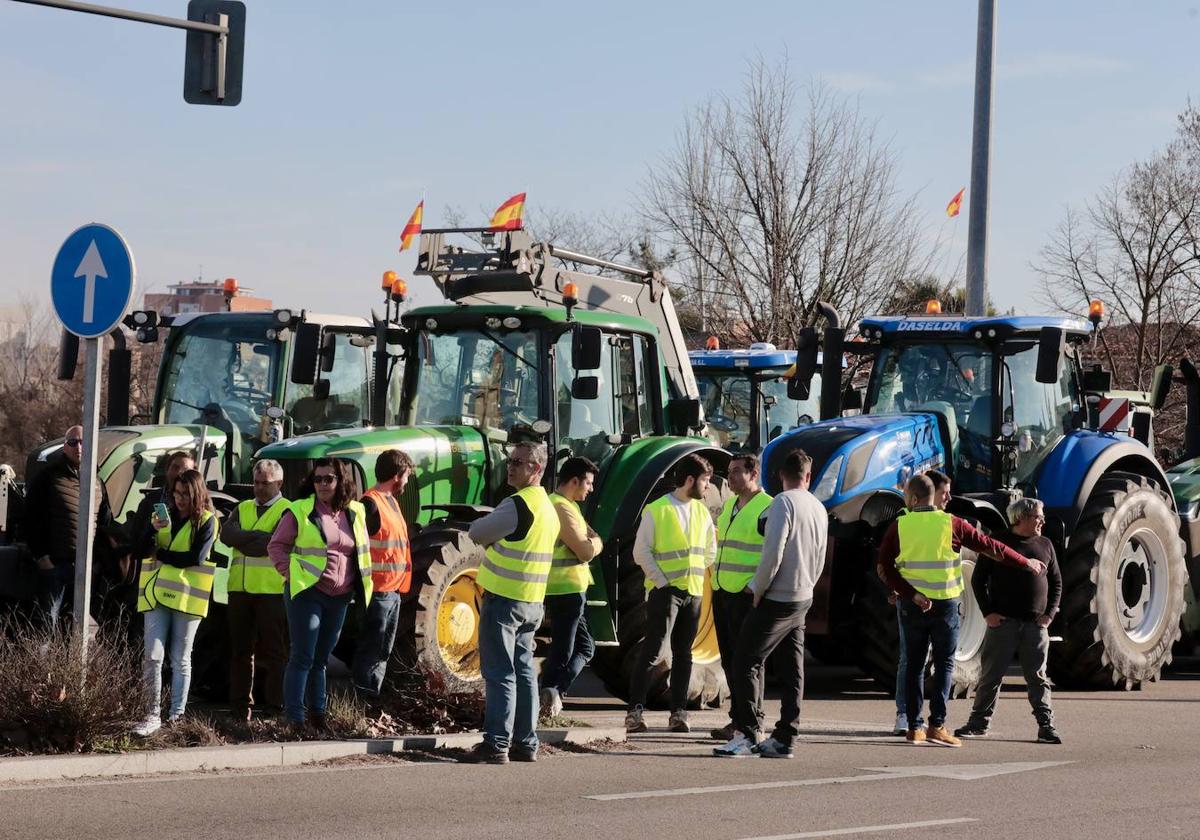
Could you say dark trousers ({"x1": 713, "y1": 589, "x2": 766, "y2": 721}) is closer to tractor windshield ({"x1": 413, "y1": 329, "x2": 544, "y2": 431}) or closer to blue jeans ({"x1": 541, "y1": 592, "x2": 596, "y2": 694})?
blue jeans ({"x1": 541, "y1": 592, "x2": 596, "y2": 694})

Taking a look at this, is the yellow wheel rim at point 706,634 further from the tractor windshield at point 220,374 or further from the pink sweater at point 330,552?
the tractor windshield at point 220,374

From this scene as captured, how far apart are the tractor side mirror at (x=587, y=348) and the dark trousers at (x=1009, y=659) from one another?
3368mm

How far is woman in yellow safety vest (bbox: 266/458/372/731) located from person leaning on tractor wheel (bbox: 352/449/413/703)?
0.52 ft

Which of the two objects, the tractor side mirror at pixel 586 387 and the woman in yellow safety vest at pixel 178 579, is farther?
the tractor side mirror at pixel 586 387

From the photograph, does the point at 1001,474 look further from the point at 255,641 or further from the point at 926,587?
the point at 255,641

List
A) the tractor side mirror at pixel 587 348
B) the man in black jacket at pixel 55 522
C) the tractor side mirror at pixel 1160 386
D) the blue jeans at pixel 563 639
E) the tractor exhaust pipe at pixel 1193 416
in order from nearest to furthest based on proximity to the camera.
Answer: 1. the blue jeans at pixel 563 639
2. the tractor side mirror at pixel 587 348
3. the man in black jacket at pixel 55 522
4. the tractor side mirror at pixel 1160 386
5. the tractor exhaust pipe at pixel 1193 416

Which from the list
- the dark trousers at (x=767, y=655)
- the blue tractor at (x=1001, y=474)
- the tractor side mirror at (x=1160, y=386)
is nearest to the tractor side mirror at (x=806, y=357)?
the blue tractor at (x=1001, y=474)

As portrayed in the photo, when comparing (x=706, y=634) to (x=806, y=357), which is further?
(x=806, y=357)

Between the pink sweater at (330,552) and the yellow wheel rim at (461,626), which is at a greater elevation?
the pink sweater at (330,552)

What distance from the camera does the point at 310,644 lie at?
34.7 ft

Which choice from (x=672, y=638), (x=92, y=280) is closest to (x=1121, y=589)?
(x=672, y=638)

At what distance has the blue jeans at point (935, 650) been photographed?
1170 centimetres

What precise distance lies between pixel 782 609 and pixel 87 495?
4.11 m

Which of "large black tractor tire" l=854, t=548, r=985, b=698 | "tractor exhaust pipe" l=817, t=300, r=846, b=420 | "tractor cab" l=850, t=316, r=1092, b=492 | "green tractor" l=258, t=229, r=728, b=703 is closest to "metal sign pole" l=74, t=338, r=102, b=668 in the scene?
"green tractor" l=258, t=229, r=728, b=703
